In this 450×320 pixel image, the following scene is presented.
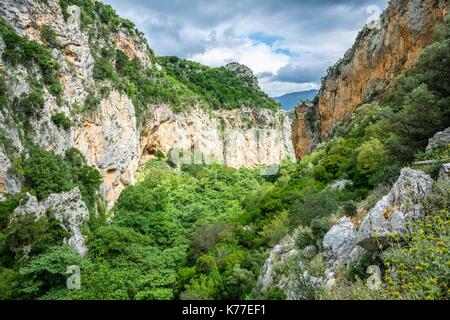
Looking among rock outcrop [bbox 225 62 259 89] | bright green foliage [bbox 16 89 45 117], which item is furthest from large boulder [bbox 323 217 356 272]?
rock outcrop [bbox 225 62 259 89]

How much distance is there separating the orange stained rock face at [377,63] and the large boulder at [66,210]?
33267mm

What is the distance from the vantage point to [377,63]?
4212 centimetres

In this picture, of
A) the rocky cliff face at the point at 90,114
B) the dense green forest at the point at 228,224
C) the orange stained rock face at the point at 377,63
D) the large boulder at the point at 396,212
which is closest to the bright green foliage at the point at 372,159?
the dense green forest at the point at 228,224

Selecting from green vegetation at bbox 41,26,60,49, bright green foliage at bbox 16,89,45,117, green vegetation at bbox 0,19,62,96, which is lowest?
bright green foliage at bbox 16,89,45,117

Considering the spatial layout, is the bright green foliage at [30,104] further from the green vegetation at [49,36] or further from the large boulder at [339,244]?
the large boulder at [339,244]

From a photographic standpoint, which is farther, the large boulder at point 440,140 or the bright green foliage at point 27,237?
the bright green foliage at point 27,237

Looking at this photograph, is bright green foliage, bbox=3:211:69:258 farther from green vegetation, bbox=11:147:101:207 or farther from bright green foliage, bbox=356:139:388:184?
bright green foliage, bbox=356:139:388:184

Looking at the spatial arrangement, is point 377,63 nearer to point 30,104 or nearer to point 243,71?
point 30,104

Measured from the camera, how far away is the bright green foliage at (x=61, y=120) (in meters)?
32.8

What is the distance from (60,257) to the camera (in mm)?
21562

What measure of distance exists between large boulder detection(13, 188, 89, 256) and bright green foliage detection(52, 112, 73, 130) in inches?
305

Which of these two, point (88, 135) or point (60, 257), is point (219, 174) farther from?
point (60, 257)

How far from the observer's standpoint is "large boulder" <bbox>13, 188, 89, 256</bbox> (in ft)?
80.0
